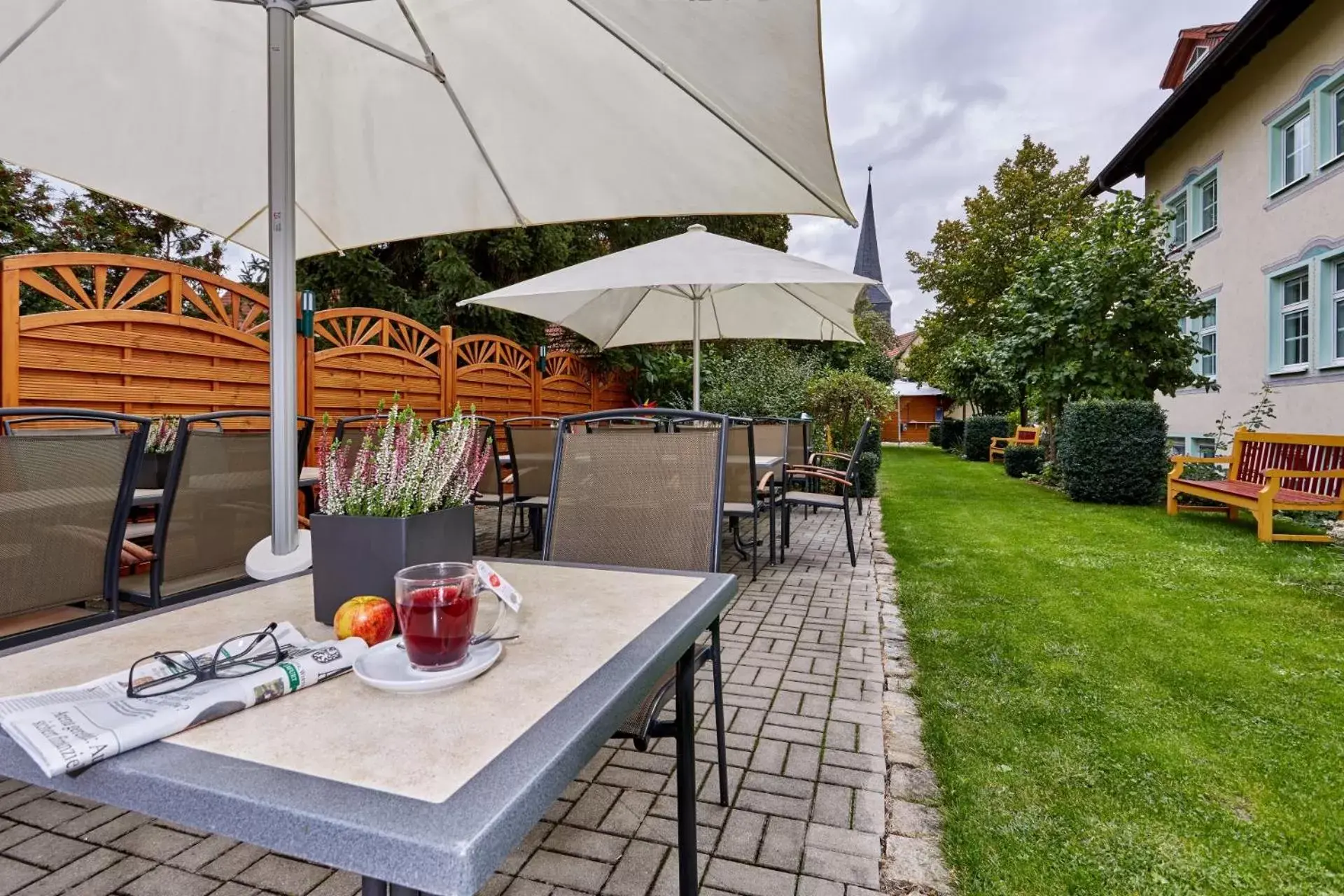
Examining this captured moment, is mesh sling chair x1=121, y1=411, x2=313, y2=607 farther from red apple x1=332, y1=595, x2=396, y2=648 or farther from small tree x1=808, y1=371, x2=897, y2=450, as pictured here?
small tree x1=808, y1=371, x2=897, y2=450

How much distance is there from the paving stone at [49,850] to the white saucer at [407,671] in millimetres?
1360

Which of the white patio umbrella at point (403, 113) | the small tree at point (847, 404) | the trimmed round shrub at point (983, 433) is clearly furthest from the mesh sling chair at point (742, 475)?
the trimmed round shrub at point (983, 433)

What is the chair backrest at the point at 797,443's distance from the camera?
582 cm

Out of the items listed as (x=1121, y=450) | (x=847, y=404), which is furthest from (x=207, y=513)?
(x=1121, y=450)

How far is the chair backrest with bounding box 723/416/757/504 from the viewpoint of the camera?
12.3ft

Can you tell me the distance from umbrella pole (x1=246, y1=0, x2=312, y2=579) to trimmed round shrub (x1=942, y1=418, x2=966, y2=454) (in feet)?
64.6

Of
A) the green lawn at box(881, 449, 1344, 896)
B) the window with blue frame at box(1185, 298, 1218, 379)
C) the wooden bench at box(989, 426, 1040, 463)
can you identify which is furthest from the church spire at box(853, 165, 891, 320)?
the green lawn at box(881, 449, 1344, 896)

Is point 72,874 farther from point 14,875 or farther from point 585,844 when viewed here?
point 585,844

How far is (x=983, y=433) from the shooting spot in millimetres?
16047

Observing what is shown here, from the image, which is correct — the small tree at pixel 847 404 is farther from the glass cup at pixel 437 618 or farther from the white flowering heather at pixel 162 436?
the glass cup at pixel 437 618

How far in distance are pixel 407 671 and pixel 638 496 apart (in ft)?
3.37

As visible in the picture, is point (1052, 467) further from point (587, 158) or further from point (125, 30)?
point (125, 30)

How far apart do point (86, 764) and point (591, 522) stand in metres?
1.26

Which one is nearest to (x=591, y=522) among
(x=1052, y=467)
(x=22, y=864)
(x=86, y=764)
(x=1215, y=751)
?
(x=86, y=764)
